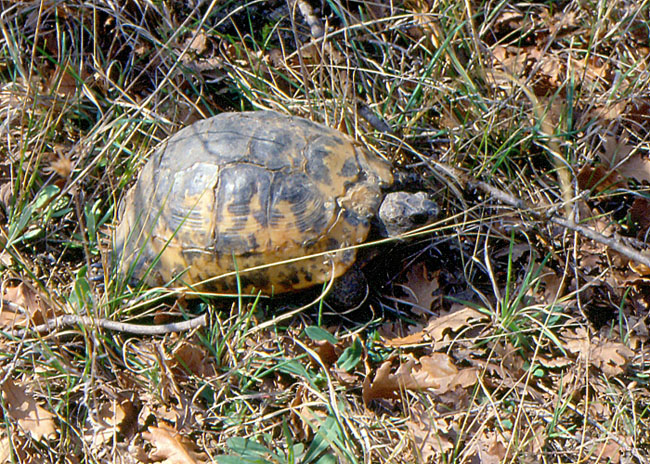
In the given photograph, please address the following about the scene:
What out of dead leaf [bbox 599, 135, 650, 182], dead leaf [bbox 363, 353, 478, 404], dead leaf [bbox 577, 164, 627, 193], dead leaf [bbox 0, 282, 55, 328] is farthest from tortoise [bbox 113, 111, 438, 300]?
dead leaf [bbox 599, 135, 650, 182]

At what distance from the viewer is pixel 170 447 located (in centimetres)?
286

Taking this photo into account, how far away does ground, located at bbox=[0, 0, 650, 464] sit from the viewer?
2916 millimetres

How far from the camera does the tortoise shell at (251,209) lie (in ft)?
9.85

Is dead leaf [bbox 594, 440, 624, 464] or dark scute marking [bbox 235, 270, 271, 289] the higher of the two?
dark scute marking [bbox 235, 270, 271, 289]

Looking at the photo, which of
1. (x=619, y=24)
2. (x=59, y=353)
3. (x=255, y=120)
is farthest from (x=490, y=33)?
(x=59, y=353)

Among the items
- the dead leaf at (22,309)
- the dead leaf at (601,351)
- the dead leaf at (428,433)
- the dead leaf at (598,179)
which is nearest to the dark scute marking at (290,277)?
the dead leaf at (428,433)

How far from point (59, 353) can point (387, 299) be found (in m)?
1.68

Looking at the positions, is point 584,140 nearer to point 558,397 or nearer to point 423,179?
point 423,179

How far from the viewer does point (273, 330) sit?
3.27 metres

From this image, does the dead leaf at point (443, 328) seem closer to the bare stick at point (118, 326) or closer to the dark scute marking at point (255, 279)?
the dark scute marking at point (255, 279)

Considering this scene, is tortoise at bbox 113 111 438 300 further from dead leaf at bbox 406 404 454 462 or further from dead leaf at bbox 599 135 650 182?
dead leaf at bbox 599 135 650 182

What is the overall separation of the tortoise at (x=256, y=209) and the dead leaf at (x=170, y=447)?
2.35 ft

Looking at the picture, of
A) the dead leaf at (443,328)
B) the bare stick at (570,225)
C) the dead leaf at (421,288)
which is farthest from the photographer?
the dead leaf at (421,288)

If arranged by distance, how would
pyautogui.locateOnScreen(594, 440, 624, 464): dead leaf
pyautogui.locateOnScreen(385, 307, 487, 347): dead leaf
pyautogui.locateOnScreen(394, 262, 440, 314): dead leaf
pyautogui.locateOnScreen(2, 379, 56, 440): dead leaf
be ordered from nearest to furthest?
pyautogui.locateOnScreen(594, 440, 624, 464): dead leaf, pyautogui.locateOnScreen(2, 379, 56, 440): dead leaf, pyautogui.locateOnScreen(385, 307, 487, 347): dead leaf, pyautogui.locateOnScreen(394, 262, 440, 314): dead leaf
